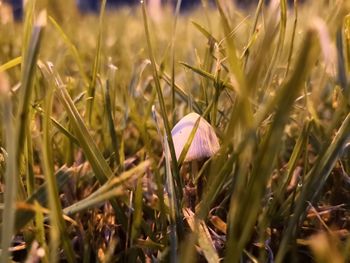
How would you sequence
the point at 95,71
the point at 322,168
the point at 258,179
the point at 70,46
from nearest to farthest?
the point at 258,179 < the point at 322,168 < the point at 95,71 < the point at 70,46

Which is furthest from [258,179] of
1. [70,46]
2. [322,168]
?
[70,46]

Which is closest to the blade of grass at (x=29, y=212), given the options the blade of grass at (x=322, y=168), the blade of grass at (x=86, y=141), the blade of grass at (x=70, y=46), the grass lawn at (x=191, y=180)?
the grass lawn at (x=191, y=180)

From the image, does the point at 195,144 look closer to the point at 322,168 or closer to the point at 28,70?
the point at 322,168

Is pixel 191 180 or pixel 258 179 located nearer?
pixel 258 179

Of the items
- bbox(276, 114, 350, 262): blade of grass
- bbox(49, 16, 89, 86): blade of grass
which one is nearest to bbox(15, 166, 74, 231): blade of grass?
bbox(276, 114, 350, 262): blade of grass

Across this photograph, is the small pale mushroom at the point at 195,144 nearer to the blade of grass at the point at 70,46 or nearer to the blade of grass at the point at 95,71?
the blade of grass at the point at 95,71

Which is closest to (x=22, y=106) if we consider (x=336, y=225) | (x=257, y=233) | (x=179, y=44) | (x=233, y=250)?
(x=233, y=250)

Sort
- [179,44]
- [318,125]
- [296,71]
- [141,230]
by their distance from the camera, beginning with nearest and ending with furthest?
[296,71], [141,230], [318,125], [179,44]

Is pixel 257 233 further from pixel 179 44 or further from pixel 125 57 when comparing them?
pixel 179 44

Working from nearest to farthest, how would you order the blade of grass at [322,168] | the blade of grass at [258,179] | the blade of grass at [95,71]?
the blade of grass at [258,179] → the blade of grass at [322,168] → the blade of grass at [95,71]
